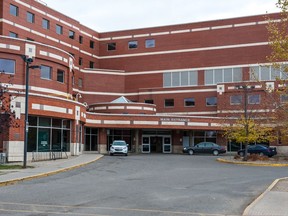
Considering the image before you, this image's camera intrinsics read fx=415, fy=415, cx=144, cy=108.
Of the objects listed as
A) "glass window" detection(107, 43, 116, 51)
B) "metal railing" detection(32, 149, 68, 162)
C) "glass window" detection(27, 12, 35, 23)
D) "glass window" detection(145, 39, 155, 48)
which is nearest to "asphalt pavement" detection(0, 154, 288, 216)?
"metal railing" detection(32, 149, 68, 162)

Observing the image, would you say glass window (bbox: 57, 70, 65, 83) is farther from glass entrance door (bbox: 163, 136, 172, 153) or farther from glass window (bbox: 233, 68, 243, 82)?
A: glass window (bbox: 233, 68, 243, 82)

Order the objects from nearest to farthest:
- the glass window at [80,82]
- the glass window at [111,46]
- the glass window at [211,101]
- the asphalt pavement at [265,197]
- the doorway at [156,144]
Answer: the asphalt pavement at [265,197] → the doorway at [156,144] → the glass window at [211,101] → the glass window at [80,82] → the glass window at [111,46]

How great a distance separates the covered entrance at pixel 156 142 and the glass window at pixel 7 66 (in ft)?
69.1

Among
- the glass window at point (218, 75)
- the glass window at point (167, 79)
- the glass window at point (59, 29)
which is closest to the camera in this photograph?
the glass window at point (59, 29)

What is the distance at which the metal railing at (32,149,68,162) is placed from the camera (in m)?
30.1

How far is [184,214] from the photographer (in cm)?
1030

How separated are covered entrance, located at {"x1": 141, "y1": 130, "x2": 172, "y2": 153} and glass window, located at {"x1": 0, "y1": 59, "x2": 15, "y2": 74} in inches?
829

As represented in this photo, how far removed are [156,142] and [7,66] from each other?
23195 mm

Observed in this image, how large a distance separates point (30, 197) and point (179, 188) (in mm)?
5549

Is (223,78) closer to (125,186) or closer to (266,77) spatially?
(266,77)

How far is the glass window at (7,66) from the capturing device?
3466 centimetres

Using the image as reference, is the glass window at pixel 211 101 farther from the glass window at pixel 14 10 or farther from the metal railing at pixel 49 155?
the metal railing at pixel 49 155

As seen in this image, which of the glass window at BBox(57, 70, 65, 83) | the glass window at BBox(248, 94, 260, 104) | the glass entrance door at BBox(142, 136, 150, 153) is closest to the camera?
the glass window at BBox(57, 70, 65, 83)

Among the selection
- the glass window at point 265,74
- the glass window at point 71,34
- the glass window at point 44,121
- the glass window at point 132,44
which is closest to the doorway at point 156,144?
the glass window at point 265,74
